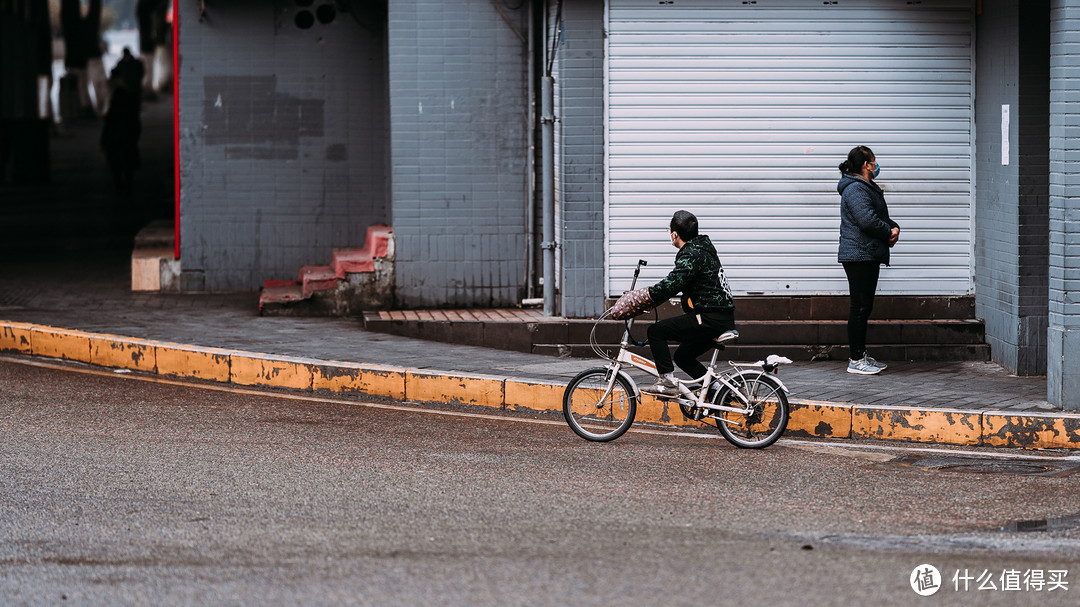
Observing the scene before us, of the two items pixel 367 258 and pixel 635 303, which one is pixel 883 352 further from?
pixel 367 258

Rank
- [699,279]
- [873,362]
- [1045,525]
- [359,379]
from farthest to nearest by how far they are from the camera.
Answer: [873,362]
[359,379]
[699,279]
[1045,525]

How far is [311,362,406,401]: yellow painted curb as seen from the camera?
1038 centimetres

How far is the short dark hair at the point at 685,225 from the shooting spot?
347 inches

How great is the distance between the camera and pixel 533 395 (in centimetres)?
994

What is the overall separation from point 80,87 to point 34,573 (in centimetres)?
3904

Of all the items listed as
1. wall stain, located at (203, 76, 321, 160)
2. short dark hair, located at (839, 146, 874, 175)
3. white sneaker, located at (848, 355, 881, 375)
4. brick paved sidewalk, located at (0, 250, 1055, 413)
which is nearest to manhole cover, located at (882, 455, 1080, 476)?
brick paved sidewalk, located at (0, 250, 1055, 413)

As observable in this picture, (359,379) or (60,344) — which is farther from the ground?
(60,344)

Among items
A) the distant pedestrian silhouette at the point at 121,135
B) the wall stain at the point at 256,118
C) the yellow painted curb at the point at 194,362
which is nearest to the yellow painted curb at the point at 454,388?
the yellow painted curb at the point at 194,362

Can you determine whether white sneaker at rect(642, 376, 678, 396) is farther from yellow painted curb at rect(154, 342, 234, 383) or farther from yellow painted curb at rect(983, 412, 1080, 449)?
yellow painted curb at rect(154, 342, 234, 383)

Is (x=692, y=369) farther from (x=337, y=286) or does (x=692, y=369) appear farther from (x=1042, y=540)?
(x=337, y=286)

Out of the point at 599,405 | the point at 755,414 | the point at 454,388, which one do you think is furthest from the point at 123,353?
the point at 755,414

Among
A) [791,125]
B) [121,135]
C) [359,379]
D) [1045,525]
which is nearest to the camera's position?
[1045,525]

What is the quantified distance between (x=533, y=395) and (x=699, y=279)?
1.76 meters

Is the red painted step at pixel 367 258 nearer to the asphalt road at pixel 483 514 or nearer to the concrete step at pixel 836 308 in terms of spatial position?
the concrete step at pixel 836 308
